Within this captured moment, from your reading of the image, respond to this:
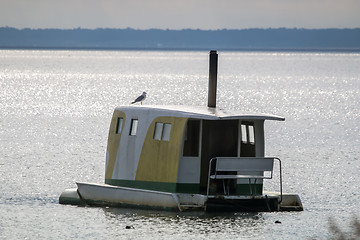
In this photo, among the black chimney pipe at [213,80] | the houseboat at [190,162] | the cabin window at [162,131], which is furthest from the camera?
the black chimney pipe at [213,80]

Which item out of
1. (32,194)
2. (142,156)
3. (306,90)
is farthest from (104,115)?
(306,90)

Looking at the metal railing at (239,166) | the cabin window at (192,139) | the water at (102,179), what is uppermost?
the cabin window at (192,139)

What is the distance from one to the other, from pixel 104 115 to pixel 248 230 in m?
54.2

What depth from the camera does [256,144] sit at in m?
27.0

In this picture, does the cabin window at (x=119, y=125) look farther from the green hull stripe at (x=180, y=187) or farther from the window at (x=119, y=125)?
the green hull stripe at (x=180, y=187)

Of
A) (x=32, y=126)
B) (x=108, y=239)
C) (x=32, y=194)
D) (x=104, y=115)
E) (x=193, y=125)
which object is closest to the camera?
(x=108, y=239)

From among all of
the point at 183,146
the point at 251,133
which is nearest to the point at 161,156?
the point at 183,146

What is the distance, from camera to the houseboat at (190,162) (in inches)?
1015

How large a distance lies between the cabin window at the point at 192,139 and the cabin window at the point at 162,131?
0.48 metres

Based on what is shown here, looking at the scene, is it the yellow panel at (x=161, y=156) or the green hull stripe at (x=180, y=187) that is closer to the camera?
the yellow panel at (x=161, y=156)

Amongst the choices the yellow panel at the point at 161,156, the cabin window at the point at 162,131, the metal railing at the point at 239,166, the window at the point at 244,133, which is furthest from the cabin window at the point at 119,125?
the window at the point at 244,133

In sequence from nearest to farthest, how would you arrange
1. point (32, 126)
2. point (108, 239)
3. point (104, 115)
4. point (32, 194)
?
point (108, 239)
point (32, 194)
point (32, 126)
point (104, 115)

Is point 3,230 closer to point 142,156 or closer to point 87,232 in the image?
point 87,232

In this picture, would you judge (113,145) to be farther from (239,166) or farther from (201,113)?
(239,166)
